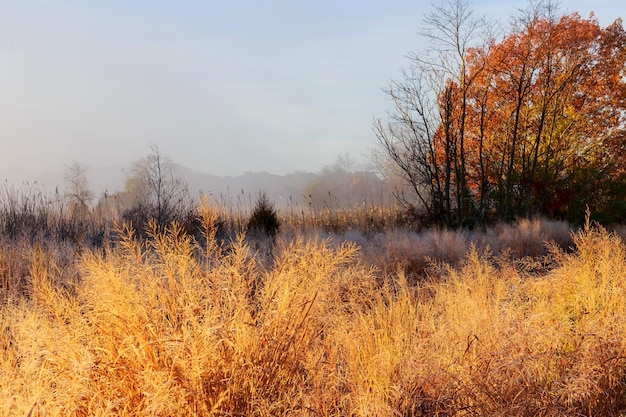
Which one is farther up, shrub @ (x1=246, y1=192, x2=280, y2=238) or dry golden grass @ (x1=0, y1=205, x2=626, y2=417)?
shrub @ (x1=246, y1=192, x2=280, y2=238)

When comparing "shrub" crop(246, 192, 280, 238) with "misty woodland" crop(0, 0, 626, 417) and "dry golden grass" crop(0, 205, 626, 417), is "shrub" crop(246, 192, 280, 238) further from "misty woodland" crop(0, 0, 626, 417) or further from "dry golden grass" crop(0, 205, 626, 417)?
"dry golden grass" crop(0, 205, 626, 417)

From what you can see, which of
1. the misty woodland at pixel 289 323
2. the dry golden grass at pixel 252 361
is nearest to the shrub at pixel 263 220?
the misty woodland at pixel 289 323

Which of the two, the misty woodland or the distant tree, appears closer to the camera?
the misty woodland

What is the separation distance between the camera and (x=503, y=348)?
3193 mm

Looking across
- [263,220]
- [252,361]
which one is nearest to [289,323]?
[252,361]

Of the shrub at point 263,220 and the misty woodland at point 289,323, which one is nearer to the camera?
the misty woodland at point 289,323

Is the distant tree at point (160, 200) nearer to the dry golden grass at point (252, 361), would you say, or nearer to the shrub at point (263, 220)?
Answer: the shrub at point (263, 220)

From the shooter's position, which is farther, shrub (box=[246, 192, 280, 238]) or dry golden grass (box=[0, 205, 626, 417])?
shrub (box=[246, 192, 280, 238])

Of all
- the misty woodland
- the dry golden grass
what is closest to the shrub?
the misty woodland

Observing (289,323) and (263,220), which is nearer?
(289,323)

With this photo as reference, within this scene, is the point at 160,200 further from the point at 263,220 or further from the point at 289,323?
the point at 289,323

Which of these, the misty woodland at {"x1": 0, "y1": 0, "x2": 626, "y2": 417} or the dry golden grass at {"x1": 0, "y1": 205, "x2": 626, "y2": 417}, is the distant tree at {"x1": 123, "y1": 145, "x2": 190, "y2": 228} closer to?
the misty woodland at {"x1": 0, "y1": 0, "x2": 626, "y2": 417}

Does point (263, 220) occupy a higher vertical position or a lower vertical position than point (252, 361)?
higher

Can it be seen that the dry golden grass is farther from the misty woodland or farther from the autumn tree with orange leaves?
the autumn tree with orange leaves
